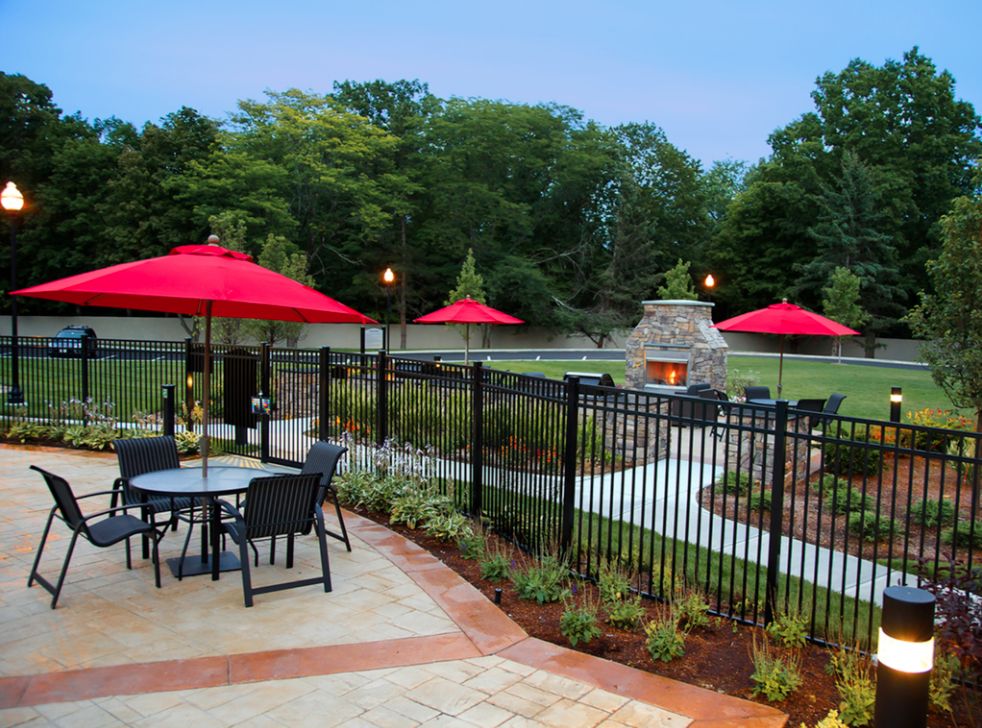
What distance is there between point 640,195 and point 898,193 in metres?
16.9

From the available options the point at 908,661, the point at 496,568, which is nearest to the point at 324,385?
the point at 496,568

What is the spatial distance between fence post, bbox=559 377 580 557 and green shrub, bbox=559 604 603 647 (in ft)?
3.32

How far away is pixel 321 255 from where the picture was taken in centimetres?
4491

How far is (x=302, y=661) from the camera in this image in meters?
4.03

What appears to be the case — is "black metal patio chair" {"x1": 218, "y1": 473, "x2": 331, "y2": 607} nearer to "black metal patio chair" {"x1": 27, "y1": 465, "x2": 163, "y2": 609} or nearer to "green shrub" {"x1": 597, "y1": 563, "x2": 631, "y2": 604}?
"black metal patio chair" {"x1": 27, "y1": 465, "x2": 163, "y2": 609}

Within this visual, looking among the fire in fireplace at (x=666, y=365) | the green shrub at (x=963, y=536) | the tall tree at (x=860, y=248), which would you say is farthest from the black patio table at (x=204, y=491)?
the tall tree at (x=860, y=248)

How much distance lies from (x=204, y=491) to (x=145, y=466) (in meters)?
1.35

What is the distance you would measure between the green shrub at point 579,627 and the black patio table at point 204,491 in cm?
273

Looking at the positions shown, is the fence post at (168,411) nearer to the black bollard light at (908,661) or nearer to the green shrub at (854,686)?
the green shrub at (854,686)

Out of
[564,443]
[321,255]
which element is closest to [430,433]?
[564,443]

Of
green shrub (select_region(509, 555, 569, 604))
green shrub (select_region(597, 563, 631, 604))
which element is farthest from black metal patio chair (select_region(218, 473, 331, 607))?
green shrub (select_region(597, 563, 631, 604))

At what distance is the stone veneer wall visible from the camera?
14.4 meters

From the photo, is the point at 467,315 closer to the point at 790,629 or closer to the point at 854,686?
the point at 790,629

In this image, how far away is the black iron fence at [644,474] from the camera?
14.4ft
